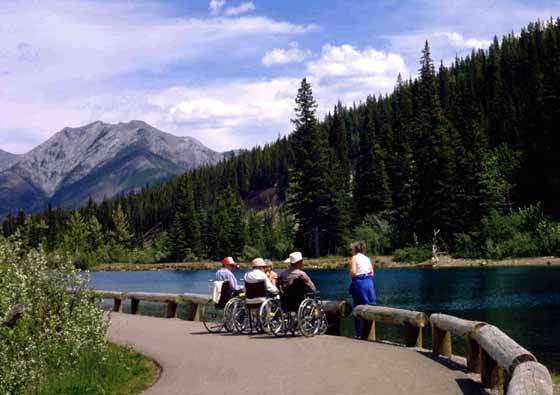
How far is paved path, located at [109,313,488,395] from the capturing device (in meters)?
9.84

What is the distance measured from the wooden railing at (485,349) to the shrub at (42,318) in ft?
19.0

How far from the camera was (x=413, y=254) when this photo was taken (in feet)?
234

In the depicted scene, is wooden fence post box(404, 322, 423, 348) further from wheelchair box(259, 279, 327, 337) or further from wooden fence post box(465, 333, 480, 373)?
wooden fence post box(465, 333, 480, 373)

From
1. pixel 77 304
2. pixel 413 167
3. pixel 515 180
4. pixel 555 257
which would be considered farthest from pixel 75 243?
pixel 77 304

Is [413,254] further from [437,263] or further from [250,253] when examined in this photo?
[250,253]

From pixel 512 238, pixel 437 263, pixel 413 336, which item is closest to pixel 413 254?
pixel 437 263

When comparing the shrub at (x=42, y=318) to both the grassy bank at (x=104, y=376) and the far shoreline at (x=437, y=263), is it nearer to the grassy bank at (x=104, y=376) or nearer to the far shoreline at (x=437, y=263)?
the grassy bank at (x=104, y=376)

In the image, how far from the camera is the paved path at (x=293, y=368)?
9.84 m

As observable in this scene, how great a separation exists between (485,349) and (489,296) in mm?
28278

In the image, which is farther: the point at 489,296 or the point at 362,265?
the point at 489,296

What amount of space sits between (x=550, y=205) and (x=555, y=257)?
19199mm

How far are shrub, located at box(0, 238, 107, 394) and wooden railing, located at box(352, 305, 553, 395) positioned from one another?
5777 mm

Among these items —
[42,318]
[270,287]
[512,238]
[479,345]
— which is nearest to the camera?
[479,345]

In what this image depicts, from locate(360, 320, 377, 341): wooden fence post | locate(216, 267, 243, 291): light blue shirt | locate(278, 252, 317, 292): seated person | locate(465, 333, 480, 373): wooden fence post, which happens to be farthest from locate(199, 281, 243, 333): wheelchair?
locate(465, 333, 480, 373): wooden fence post
